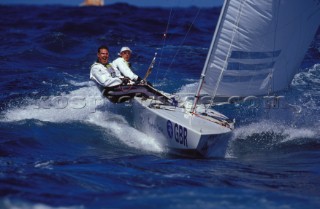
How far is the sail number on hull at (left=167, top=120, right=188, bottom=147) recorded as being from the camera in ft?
24.2

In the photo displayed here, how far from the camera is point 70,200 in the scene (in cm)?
561

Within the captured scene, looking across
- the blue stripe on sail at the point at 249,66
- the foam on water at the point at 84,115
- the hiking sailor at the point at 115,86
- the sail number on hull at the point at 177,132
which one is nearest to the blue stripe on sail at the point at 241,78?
the blue stripe on sail at the point at 249,66

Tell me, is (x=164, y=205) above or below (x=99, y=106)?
below

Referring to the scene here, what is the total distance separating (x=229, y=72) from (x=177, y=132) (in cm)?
120

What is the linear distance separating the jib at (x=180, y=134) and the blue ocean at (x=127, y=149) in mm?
251

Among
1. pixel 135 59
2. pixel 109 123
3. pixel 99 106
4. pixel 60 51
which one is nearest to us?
pixel 109 123

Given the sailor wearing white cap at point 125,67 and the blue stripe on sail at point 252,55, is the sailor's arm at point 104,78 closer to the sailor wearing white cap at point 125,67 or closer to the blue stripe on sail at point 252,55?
the sailor wearing white cap at point 125,67

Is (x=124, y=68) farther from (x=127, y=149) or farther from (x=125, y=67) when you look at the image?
(x=127, y=149)

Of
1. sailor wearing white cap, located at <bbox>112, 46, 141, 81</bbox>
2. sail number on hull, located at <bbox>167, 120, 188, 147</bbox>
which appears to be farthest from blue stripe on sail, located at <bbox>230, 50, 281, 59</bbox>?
sailor wearing white cap, located at <bbox>112, 46, 141, 81</bbox>

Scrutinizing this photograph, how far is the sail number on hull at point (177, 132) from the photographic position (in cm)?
738

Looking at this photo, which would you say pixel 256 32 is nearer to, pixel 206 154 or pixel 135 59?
pixel 206 154

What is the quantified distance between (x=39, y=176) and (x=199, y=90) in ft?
8.49

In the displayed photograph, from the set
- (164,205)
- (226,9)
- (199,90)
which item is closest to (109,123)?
(199,90)

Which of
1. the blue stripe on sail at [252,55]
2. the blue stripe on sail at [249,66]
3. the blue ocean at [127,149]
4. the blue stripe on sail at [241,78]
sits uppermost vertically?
the blue stripe on sail at [252,55]
